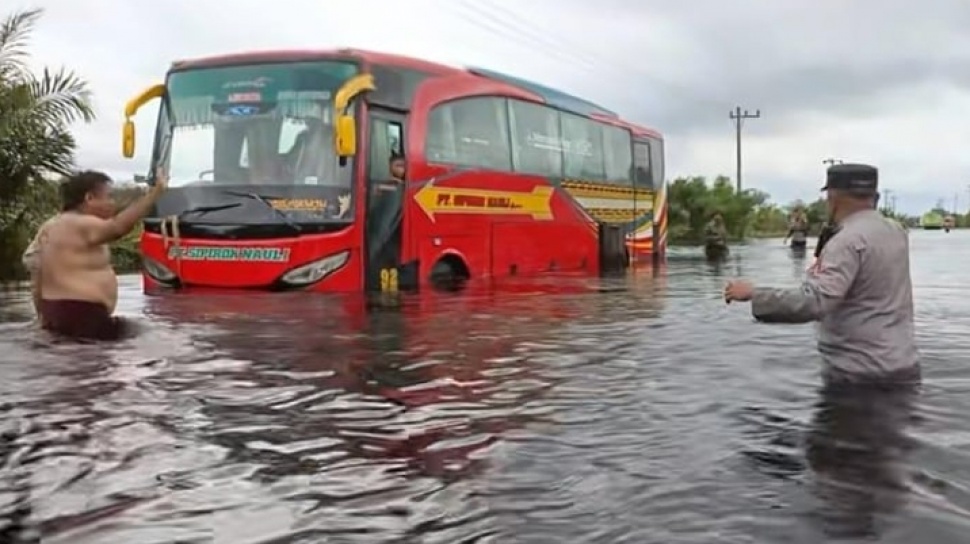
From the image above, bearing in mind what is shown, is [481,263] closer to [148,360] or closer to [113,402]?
[148,360]

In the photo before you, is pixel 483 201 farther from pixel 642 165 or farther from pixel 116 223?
pixel 116 223

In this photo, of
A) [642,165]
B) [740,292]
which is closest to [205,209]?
[740,292]

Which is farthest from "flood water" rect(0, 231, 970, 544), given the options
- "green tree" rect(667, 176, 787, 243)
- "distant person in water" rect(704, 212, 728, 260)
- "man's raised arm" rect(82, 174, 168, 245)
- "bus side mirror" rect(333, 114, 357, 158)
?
"green tree" rect(667, 176, 787, 243)

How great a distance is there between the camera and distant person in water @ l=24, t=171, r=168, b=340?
26.7 feet

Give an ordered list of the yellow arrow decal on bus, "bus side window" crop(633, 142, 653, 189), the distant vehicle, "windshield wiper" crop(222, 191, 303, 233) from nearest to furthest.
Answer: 1. "windshield wiper" crop(222, 191, 303, 233)
2. the yellow arrow decal on bus
3. "bus side window" crop(633, 142, 653, 189)
4. the distant vehicle

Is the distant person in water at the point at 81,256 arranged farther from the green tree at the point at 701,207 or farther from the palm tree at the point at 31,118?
the green tree at the point at 701,207

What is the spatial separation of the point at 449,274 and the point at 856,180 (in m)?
9.95

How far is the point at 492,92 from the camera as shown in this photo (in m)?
16.5

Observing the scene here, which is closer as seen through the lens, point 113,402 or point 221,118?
point 113,402

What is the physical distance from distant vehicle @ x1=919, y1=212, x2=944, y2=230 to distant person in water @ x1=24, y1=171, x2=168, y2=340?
10801cm

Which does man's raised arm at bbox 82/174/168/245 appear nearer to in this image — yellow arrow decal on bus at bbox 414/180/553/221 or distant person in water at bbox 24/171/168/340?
distant person in water at bbox 24/171/168/340

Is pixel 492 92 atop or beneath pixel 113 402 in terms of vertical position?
atop

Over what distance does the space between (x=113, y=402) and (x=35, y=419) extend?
1.72ft

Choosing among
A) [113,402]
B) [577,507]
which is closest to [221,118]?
[113,402]
